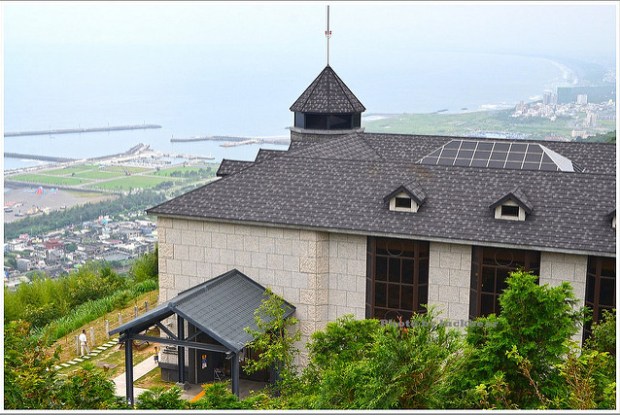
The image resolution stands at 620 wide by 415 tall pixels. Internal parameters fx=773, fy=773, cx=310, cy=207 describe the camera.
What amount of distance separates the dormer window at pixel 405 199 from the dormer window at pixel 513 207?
202 cm

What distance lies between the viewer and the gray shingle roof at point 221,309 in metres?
19.8

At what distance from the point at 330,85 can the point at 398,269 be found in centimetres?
1393

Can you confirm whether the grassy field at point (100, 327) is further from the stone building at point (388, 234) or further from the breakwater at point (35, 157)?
the breakwater at point (35, 157)

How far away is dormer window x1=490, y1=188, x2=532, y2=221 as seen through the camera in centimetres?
2048

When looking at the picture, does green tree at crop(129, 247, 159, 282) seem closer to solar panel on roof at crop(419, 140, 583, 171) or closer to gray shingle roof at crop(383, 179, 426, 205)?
solar panel on roof at crop(419, 140, 583, 171)

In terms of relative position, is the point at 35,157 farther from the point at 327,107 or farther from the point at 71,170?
the point at 327,107

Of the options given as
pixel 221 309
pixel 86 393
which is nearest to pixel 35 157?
pixel 221 309

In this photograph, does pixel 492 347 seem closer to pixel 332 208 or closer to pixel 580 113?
pixel 332 208

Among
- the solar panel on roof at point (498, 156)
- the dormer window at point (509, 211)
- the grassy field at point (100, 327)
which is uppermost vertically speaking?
the solar panel on roof at point (498, 156)

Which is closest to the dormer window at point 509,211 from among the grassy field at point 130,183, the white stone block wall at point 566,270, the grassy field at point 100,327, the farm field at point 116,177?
the white stone block wall at point 566,270

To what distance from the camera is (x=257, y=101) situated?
298ft

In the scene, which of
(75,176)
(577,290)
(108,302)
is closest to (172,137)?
(75,176)

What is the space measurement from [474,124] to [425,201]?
49681mm

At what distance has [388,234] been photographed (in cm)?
2106
